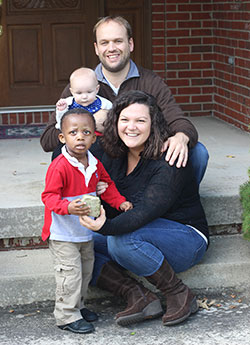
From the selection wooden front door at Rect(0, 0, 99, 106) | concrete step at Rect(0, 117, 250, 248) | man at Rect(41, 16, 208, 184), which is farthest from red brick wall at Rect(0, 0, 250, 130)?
man at Rect(41, 16, 208, 184)

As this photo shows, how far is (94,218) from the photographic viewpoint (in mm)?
3463

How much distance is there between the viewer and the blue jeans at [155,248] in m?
3.36

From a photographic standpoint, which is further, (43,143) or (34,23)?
(34,23)

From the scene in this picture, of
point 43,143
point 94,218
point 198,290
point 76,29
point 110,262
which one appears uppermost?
point 76,29

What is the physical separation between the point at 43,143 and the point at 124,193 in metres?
0.66

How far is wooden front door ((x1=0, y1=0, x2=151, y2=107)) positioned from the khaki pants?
3822 mm

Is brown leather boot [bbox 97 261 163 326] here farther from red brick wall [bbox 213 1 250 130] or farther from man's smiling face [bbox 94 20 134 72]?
red brick wall [bbox 213 1 250 130]

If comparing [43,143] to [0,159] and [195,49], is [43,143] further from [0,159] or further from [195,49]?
[195,49]

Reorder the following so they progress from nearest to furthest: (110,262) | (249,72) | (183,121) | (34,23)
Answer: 1. (110,262)
2. (183,121)
3. (249,72)
4. (34,23)

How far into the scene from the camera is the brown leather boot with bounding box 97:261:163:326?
11.0 ft

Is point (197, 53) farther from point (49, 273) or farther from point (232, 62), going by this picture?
point (49, 273)

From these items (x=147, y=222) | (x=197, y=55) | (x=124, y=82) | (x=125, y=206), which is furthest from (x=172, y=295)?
(x=197, y=55)

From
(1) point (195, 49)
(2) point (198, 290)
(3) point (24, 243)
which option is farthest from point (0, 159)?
(1) point (195, 49)

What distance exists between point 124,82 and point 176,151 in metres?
0.81
